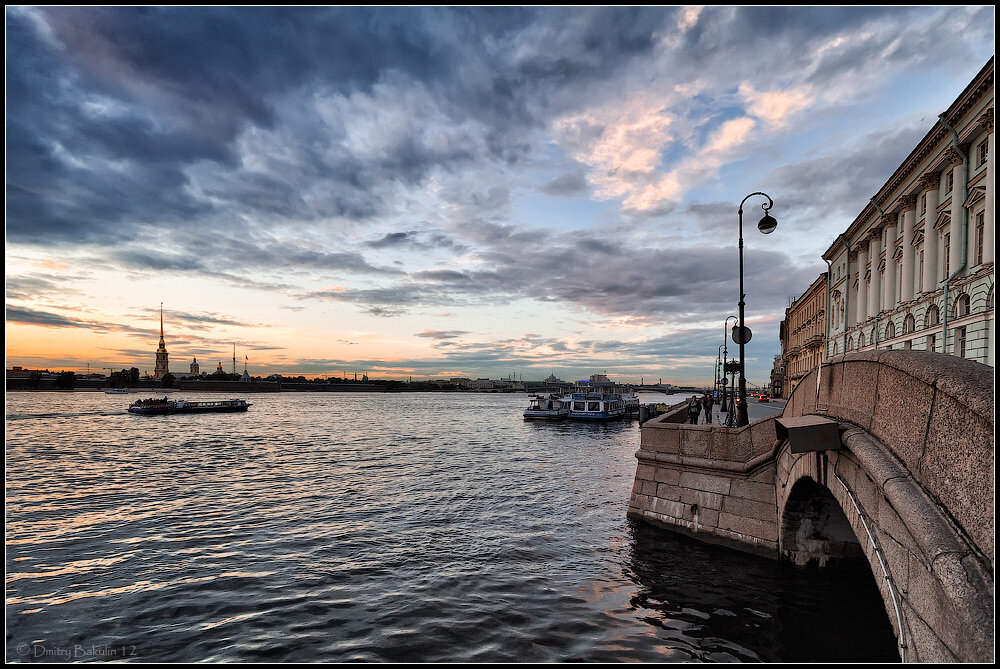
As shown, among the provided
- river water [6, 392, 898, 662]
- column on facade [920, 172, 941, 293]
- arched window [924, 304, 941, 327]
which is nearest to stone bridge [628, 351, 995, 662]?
river water [6, 392, 898, 662]

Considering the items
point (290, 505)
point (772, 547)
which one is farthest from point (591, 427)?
point (772, 547)

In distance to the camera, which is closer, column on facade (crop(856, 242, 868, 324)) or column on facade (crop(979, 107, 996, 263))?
column on facade (crop(979, 107, 996, 263))

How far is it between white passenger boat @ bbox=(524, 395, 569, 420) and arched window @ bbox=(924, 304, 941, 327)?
3853 centimetres

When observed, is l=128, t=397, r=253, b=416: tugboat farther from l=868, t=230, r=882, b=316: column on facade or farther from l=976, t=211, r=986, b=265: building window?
l=976, t=211, r=986, b=265: building window

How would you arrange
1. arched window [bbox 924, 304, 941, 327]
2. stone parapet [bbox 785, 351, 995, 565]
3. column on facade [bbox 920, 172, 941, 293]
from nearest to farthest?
stone parapet [bbox 785, 351, 995, 565] → arched window [bbox 924, 304, 941, 327] → column on facade [bbox 920, 172, 941, 293]

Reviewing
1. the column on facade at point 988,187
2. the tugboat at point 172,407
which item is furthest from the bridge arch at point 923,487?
the tugboat at point 172,407

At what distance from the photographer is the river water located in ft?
29.0

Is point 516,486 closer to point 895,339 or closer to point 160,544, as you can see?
point 160,544

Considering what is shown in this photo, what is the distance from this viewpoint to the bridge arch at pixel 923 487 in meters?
4.41

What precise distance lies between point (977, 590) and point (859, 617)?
6392 mm

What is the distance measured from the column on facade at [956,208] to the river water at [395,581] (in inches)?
877

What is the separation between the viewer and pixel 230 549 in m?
14.0

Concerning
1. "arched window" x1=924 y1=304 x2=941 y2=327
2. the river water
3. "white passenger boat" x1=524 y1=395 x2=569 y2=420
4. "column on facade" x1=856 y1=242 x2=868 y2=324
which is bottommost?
"white passenger boat" x1=524 y1=395 x2=569 y2=420

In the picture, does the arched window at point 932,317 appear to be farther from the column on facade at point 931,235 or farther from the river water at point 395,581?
the river water at point 395,581
